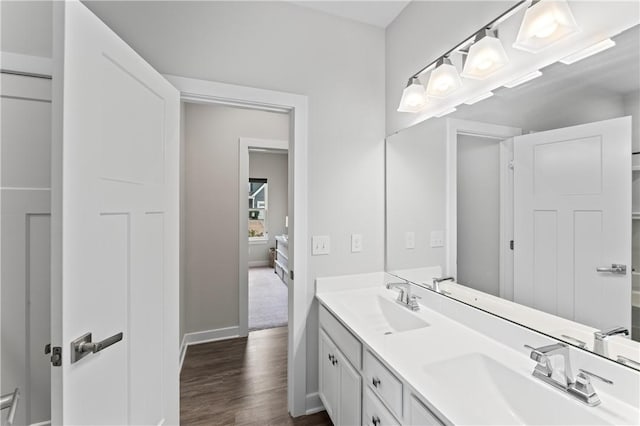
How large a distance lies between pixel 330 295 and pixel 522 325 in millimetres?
1057

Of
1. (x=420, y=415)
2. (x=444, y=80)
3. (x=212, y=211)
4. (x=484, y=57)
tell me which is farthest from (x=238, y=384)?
(x=484, y=57)

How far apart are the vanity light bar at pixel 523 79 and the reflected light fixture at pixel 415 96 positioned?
0.49m

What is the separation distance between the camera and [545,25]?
37.9 inches

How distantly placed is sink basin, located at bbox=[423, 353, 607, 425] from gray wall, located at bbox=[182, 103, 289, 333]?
2.54 metres

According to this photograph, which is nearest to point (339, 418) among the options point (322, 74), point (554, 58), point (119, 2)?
point (554, 58)

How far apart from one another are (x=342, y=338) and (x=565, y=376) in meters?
0.90

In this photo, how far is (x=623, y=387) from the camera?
31.1 inches

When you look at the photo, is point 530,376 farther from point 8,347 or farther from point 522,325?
point 8,347

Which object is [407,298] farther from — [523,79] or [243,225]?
[243,225]

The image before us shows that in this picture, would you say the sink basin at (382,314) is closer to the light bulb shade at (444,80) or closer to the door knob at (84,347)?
the door knob at (84,347)

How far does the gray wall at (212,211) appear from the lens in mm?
2902

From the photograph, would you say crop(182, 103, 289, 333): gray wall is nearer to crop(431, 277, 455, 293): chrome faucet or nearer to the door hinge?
the door hinge

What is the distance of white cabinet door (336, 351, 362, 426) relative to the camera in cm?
130

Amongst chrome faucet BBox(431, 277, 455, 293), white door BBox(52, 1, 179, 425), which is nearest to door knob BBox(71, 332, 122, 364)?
white door BBox(52, 1, 179, 425)
